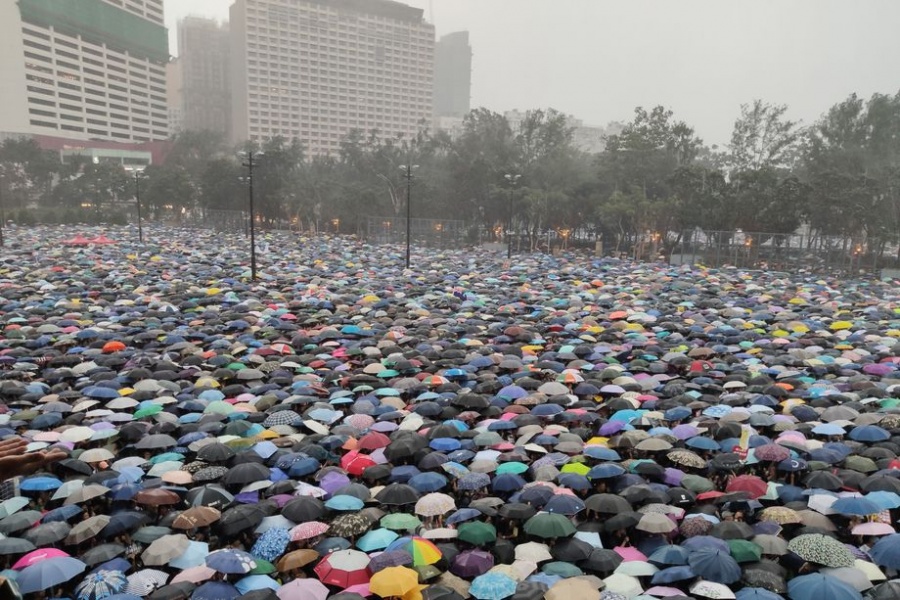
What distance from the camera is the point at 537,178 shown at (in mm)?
57938

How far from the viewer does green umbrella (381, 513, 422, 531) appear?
8.62m

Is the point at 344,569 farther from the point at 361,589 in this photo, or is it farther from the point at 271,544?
the point at 271,544

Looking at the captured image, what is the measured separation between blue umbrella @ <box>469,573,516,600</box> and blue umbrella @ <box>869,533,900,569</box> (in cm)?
426

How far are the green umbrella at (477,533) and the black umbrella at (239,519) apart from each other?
2636mm

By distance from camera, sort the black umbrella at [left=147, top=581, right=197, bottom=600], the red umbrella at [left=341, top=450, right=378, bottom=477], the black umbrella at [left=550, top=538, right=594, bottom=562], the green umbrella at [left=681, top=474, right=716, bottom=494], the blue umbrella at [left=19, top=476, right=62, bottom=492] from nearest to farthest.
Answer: the black umbrella at [left=147, top=581, right=197, bottom=600] → the black umbrella at [left=550, top=538, right=594, bottom=562] → the blue umbrella at [left=19, top=476, right=62, bottom=492] → the green umbrella at [left=681, top=474, right=716, bottom=494] → the red umbrella at [left=341, top=450, right=378, bottom=477]

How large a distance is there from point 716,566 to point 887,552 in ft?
6.95

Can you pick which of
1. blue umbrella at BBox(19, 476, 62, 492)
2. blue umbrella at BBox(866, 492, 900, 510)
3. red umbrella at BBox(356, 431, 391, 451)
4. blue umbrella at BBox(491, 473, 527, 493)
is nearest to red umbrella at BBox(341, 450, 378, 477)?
red umbrella at BBox(356, 431, 391, 451)

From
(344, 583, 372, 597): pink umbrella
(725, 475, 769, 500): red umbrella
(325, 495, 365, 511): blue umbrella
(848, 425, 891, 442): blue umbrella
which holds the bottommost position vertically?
(344, 583, 372, 597): pink umbrella

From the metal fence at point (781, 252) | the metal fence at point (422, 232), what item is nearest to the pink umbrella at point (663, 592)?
the metal fence at point (781, 252)

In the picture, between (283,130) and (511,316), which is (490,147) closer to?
(511,316)

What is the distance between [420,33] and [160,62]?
61.3 m

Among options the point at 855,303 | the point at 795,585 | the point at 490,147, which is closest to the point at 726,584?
the point at 795,585

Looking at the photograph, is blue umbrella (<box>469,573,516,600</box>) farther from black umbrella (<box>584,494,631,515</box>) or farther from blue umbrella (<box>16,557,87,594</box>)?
blue umbrella (<box>16,557,87,594</box>)

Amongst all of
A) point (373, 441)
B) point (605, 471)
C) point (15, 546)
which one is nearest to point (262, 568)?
point (15, 546)
